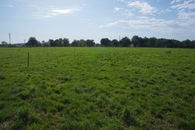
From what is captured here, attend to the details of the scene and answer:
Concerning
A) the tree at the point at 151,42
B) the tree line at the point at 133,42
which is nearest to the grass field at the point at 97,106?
the tree line at the point at 133,42

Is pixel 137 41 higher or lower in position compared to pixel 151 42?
higher

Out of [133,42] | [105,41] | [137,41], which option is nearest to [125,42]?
[133,42]

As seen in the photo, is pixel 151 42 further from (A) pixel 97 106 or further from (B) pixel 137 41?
(A) pixel 97 106

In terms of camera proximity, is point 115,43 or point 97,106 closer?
point 97,106

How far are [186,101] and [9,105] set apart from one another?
7.22 metres

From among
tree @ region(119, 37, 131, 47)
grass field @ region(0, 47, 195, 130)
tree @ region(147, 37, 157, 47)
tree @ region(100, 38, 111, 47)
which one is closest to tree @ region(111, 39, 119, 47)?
tree @ region(119, 37, 131, 47)

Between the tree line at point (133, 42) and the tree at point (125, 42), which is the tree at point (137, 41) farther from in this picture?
the tree at point (125, 42)

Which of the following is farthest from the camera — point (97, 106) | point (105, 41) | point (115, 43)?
point (105, 41)

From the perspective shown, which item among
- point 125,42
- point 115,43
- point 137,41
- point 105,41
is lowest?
point 115,43

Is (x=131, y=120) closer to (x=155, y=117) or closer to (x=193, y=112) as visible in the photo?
(x=155, y=117)

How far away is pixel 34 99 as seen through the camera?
19.5 ft

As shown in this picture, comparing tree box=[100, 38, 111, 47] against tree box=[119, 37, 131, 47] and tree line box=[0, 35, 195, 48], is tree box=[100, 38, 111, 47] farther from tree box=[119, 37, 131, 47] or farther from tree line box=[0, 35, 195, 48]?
tree box=[119, 37, 131, 47]

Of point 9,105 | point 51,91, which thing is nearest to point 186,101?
point 51,91

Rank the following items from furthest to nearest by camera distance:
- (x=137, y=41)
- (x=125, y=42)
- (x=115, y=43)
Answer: (x=115, y=43) → (x=125, y=42) → (x=137, y=41)
